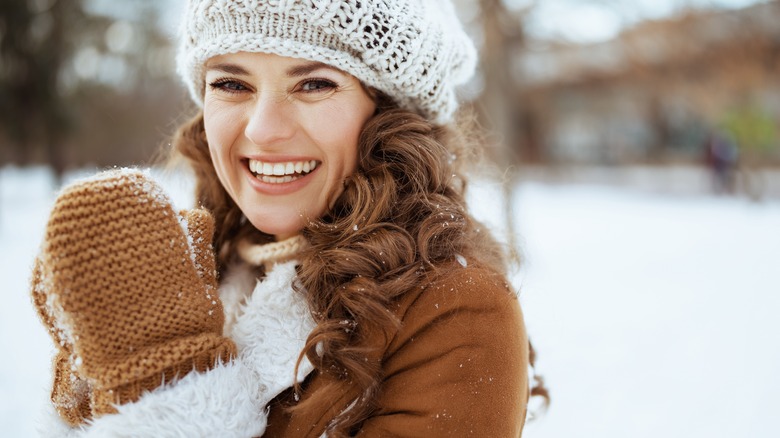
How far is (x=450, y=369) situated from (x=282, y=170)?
1.98 ft

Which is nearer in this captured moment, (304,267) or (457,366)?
(457,366)

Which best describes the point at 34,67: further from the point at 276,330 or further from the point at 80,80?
the point at 276,330

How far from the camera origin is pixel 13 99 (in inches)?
539

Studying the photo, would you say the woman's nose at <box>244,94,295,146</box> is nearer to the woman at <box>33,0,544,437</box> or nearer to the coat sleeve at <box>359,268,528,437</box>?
the woman at <box>33,0,544,437</box>

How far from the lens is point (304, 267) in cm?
128

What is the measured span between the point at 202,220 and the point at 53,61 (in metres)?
15.8

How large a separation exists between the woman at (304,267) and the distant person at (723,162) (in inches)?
575

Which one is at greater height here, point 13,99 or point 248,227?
point 13,99

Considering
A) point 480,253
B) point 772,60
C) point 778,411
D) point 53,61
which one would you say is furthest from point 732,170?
point 53,61

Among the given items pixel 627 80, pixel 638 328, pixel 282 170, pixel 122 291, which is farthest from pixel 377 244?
pixel 627 80

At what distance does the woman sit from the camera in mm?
1045

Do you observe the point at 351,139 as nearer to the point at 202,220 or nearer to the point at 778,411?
the point at 202,220

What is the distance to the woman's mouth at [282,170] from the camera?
51.6 inches

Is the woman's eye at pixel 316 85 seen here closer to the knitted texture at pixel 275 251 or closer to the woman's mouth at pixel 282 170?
the woman's mouth at pixel 282 170
